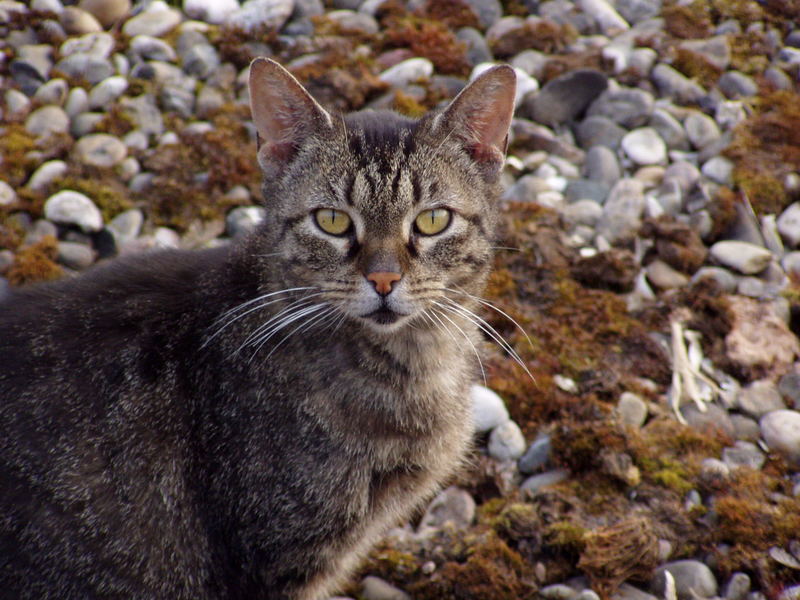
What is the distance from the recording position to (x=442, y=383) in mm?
3680

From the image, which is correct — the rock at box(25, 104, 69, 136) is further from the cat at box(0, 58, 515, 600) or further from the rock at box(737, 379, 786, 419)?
the rock at box(737, 379, 786, 419)

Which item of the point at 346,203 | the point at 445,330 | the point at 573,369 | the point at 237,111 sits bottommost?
the point at 573,369

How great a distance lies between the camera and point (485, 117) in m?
3.57

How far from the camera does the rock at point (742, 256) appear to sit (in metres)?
5.40

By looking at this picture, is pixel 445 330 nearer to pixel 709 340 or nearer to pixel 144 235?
pixel 709 340

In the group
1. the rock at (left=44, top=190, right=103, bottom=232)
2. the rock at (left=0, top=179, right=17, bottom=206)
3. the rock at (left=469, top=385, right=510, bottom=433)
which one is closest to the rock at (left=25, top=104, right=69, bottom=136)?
the rock at (left=0, top=179, right=17, bottom=206)

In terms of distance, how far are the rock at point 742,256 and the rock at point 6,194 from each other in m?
5.01

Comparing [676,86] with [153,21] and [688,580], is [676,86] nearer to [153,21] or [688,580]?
[688,580]

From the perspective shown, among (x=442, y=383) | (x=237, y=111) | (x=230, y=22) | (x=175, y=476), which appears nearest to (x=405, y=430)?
(x=442, y=383)

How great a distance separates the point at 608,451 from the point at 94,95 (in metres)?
4.90

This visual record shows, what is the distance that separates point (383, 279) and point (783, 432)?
2.70 meters

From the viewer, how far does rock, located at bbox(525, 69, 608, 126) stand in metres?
6.56

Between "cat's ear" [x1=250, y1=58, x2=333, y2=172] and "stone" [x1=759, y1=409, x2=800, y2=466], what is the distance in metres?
3.02

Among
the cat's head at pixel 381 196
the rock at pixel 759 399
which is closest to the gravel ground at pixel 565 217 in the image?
the rock at pixel 759 399
